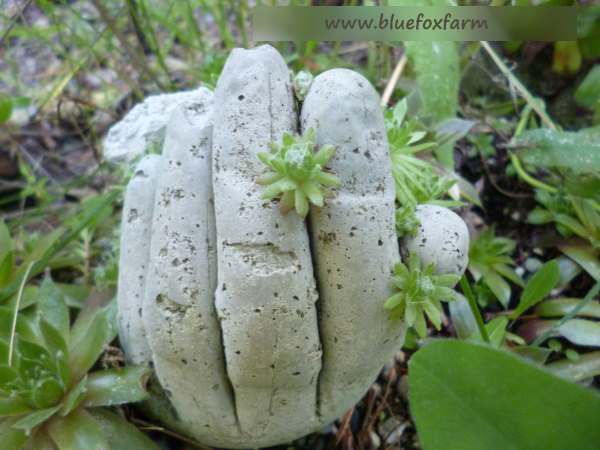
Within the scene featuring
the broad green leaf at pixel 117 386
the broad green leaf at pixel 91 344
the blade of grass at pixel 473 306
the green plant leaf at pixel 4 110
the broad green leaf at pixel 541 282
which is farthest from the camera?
the green plant leaf at pixel 4 110

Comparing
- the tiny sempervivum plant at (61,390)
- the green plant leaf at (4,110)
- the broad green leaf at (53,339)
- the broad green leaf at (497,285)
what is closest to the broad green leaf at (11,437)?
the tiny sempervivum plant at (61,390)

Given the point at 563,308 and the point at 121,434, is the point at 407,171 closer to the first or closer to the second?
the point at 563,308

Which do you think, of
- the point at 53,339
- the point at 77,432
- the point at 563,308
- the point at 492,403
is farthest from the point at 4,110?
the point at 563,308

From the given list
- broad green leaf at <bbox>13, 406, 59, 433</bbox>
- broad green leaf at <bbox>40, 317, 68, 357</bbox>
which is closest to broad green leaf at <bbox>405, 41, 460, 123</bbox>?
broad green leaf at <bbox>40, 317, 68, 357</bbox>

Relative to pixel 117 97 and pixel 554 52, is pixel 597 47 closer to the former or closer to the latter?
pixel 554 52

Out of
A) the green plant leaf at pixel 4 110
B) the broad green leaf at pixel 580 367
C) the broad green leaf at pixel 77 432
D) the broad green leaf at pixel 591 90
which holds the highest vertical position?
the green plant leaf at pixel 4 110

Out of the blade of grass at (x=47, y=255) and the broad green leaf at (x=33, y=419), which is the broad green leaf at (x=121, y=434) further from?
the blade of grass at (x=47, y=255)

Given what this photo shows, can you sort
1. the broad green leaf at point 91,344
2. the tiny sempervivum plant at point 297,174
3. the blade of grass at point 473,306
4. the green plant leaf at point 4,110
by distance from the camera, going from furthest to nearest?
the green plant leaf at point 4,110
the broad green leaf at point 91,344
the blade of grass at point 473,306
the tiny sempervivum plant at point 297,174
